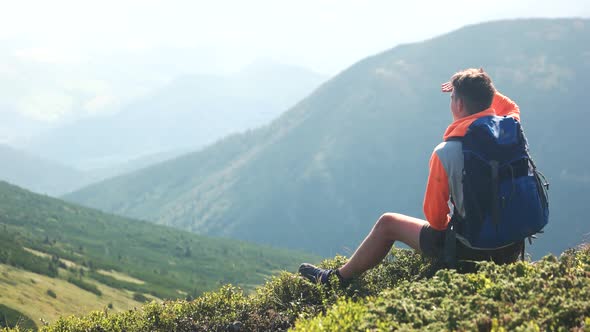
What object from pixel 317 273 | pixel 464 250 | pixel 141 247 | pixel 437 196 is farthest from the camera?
pixel 141 247

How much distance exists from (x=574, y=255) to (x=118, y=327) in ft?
24.4

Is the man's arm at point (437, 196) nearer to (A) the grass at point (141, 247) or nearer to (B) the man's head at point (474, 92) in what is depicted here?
(B) the man's head at point (474, 92)

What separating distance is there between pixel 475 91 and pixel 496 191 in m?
1.58

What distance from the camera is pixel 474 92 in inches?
328

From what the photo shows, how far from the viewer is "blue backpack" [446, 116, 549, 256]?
778cm

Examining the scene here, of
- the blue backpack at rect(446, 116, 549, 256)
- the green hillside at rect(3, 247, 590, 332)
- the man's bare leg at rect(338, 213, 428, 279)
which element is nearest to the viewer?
the green hillside at rect(3, 247, 590, 332)

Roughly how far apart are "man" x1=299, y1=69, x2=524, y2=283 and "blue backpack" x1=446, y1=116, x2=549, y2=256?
161 millimetres

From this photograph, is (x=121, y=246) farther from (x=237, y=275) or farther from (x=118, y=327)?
(x=118, y=327)

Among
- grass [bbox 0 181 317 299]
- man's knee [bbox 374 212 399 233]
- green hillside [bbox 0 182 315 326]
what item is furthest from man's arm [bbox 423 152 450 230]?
grass [bbox 0 181 317 299]

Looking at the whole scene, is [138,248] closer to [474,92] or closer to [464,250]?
[464,250]

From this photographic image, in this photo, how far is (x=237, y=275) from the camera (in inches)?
5394

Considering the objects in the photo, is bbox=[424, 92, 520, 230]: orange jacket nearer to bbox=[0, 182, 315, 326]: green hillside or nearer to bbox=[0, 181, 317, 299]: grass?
bbox=[0, 182, 315, 326]: green hillside

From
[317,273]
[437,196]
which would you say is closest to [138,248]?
[317,273]

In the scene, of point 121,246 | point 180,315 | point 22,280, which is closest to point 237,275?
point 121,246
